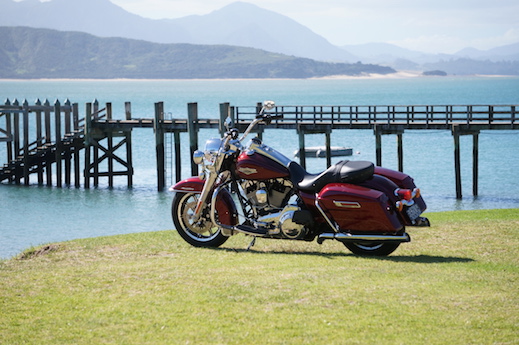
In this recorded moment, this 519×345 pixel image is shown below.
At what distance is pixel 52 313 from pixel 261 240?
15.8ft

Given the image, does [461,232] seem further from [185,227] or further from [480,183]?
[480,183]

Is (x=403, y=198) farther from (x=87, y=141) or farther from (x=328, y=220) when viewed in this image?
(x=87, y=141)

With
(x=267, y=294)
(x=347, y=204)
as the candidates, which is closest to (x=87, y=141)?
(x=347, y=204)

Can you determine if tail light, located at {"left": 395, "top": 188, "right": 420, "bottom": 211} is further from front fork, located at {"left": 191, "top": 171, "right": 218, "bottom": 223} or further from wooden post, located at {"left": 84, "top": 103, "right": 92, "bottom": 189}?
wooden post, located at {"left": 84, "top": 103, "right": 92, "bottom": 189}

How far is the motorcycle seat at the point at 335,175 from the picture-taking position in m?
10.9

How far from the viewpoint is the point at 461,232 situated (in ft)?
42.7

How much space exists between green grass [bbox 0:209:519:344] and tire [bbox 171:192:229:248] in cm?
21

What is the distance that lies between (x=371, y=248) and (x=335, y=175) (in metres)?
1.11

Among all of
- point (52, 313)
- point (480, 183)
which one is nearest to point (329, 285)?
point (52, 313)

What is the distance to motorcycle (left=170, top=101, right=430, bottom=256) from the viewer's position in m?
10.7

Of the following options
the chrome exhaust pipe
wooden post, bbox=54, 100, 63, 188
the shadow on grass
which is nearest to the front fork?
the shadow on grass

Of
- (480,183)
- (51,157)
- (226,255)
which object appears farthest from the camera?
(480,183)

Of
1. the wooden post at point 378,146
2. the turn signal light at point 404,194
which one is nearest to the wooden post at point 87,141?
the wooden post at point 378,146

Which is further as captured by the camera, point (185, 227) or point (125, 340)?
point (185, 227)
